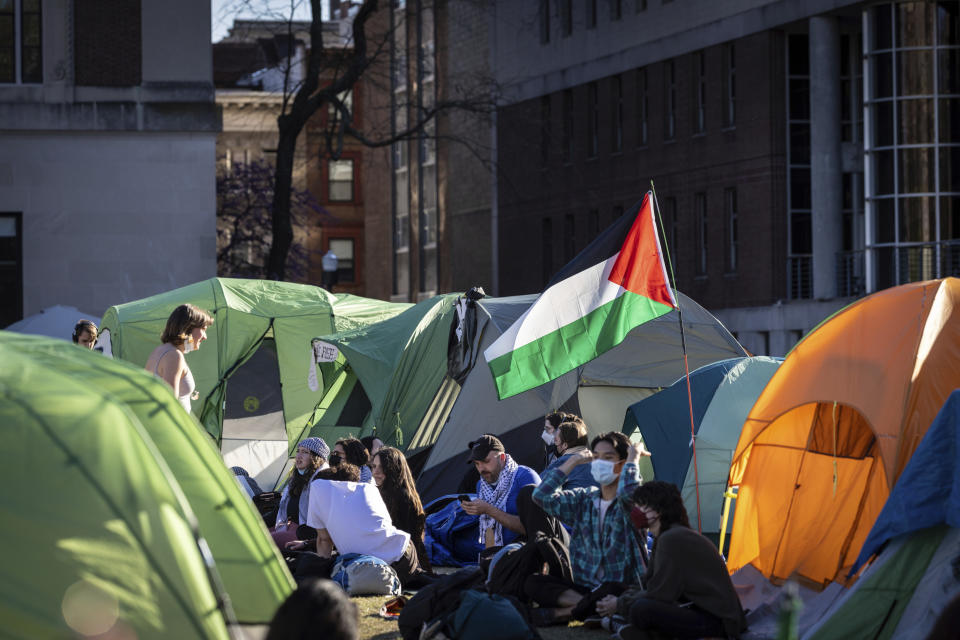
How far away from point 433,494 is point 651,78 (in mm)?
27762

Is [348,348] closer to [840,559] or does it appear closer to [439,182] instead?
[840,559]

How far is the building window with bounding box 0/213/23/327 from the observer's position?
1012 inches

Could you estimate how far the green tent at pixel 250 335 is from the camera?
713 inches

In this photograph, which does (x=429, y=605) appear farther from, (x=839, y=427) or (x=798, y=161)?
(x=798, y=161)

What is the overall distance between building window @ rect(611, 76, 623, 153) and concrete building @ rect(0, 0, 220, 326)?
18.5 metres

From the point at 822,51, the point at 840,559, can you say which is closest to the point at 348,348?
the point at 840,559

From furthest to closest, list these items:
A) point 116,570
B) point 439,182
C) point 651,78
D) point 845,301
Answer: point 439,182, point 651,78, point 845,301, point 116,570

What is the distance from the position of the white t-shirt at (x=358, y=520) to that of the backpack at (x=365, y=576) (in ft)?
0.35

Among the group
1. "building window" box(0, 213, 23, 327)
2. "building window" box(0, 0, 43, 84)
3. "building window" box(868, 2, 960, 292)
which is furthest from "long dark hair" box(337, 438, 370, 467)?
"building window" box(868, 2, 960, 292)

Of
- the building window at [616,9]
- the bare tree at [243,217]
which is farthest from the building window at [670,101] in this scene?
the bare tree at [243,217]

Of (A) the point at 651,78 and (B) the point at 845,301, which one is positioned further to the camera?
(A) the point at 651,78

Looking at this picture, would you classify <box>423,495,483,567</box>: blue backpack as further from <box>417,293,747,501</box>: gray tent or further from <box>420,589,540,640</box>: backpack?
<box>420,589,540,640</box>: backpack

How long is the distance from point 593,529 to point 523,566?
52cm

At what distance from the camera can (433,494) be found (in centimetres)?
1505
